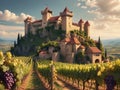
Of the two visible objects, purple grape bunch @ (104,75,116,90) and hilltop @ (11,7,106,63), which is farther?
hilltop @ (11,7,106,63)

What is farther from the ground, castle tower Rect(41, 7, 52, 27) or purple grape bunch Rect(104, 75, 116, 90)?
castle tower Rect(41, 7, 52, 27)

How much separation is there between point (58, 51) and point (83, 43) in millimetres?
13129

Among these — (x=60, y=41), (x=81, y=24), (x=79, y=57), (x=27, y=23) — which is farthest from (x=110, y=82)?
(x=27, y=23)

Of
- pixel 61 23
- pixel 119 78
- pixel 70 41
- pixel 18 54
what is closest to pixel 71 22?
pixel 61 23

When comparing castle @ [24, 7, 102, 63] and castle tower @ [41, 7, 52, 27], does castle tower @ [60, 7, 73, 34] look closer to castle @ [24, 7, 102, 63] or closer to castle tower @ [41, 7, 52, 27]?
castle @ [24, 7, 102, 63]

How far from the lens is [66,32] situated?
420 feet

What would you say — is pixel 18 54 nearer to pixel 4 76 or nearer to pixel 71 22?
pixel 71 22

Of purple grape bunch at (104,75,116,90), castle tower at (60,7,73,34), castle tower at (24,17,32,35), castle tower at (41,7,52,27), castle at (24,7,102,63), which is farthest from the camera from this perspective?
castle tower at (24,17,32,35)

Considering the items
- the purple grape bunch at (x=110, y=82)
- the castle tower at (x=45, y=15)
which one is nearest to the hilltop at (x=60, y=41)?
the castle tower at (x=45, y=15)

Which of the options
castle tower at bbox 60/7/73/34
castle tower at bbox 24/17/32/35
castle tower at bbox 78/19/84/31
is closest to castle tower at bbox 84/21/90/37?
castle tower at bbox 78/19/84/31

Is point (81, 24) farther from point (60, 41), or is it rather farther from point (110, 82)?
point (110, 82)

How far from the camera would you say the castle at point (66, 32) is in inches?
4193

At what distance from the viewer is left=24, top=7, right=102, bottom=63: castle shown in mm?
106500

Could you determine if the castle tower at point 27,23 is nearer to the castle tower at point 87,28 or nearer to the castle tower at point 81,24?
the castle tower at point 81,24
